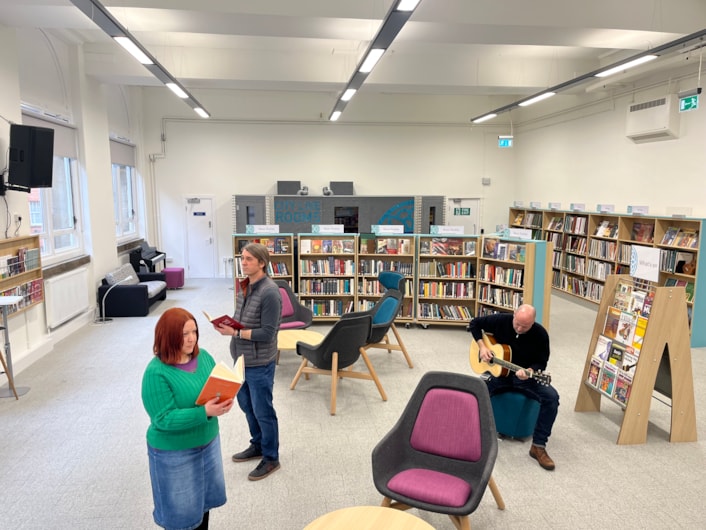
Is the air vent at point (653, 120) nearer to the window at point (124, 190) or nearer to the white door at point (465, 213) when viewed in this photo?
the white door at point (465, 213)

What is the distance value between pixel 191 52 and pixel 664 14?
284 inches

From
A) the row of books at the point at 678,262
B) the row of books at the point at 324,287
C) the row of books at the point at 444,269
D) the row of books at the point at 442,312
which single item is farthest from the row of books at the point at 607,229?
the row of books at the point at 324,287

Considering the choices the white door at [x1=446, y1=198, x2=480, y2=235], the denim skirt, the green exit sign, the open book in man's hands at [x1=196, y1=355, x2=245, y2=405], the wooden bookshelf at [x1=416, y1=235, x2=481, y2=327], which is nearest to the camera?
the open book in man's hands at [x1=196, y1=355, x2=245, y2=405]

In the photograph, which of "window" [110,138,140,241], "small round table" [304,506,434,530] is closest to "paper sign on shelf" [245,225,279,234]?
"window" [110,138,140,241]

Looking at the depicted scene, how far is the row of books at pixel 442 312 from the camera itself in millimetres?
7957

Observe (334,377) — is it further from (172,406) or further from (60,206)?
(60,206)

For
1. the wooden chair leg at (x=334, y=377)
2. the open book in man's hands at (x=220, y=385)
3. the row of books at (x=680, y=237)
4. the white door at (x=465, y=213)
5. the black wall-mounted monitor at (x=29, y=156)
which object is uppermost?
the black wall-mounted monitor at (x=29, y=156)

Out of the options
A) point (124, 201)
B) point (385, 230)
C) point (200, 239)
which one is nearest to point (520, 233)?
point (385, 230)

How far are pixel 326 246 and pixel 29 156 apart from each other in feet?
13.8

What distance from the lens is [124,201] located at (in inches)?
452

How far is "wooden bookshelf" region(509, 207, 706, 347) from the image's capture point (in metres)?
7.12

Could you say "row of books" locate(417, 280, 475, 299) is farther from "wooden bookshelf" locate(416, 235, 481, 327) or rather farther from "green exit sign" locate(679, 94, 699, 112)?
"green exit sign" locate(679, 94, 699, 112)

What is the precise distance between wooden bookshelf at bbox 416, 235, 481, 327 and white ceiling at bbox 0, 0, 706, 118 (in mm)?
2997

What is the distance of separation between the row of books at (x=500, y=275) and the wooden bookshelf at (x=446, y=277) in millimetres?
159
